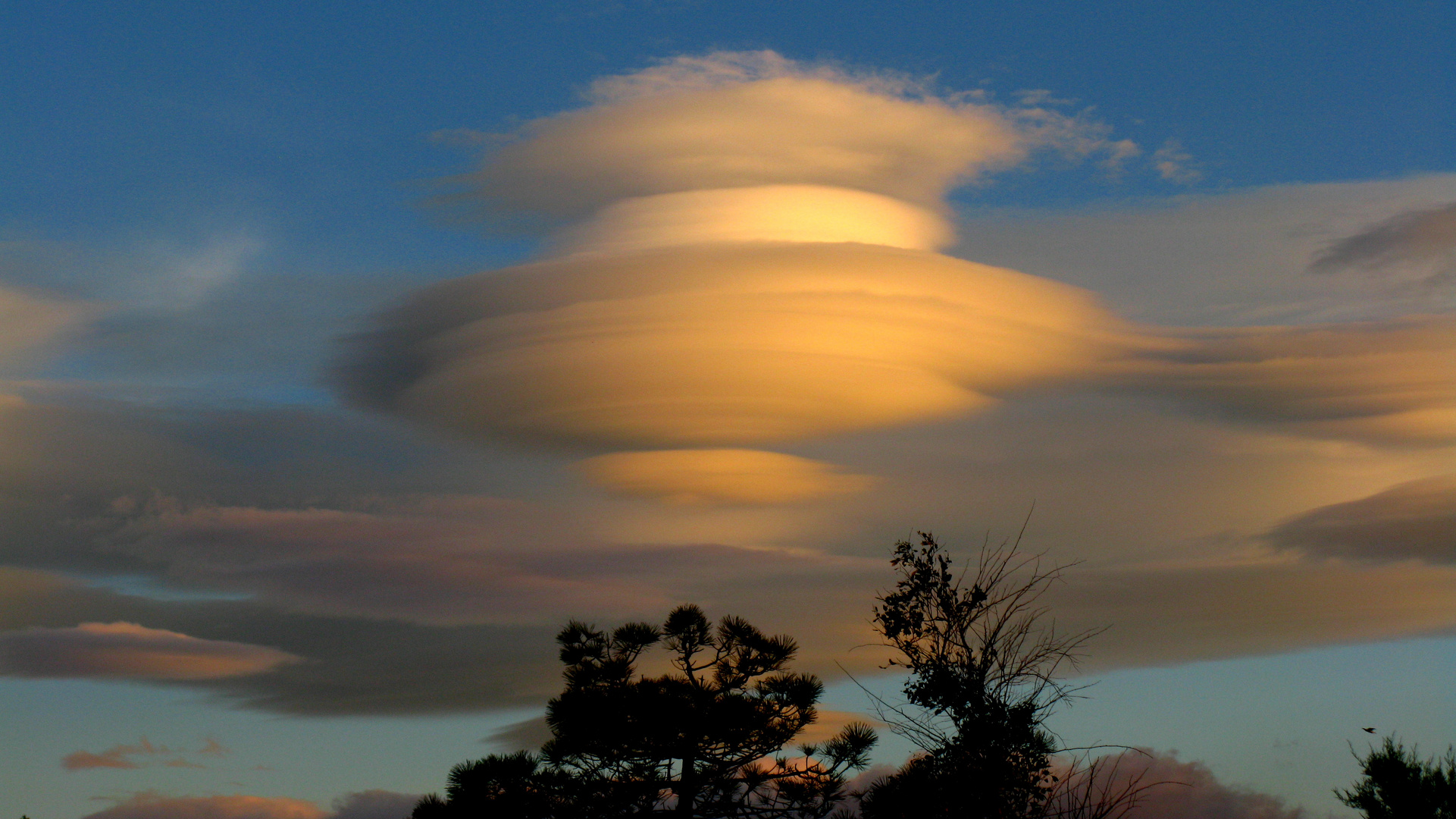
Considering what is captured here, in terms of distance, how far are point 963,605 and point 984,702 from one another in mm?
1966

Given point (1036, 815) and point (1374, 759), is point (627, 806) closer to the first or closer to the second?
point (1036, 815)

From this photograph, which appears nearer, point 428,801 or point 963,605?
point 963,605

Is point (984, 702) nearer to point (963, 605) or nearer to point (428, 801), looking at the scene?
point (963, 605)

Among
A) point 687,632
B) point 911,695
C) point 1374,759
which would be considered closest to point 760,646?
point 687,632

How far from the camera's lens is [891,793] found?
2256 cm

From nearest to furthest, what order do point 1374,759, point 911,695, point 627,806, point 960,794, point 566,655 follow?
1. point 960,794
2. point 911,695
3. point 627,806
4. point 566,655
5. point 1374,759

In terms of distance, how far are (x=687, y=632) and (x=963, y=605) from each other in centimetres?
721

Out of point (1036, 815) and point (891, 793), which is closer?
point (1036, 815)

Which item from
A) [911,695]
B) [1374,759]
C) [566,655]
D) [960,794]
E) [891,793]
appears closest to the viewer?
[960,794]

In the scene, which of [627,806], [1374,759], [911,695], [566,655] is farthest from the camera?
[1374,759]

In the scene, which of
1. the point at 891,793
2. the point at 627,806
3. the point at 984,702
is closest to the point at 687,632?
the point at 627,806

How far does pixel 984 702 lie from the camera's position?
63.6ft

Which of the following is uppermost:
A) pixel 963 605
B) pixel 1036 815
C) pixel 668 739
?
pixel 963 605

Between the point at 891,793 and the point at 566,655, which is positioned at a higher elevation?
the point at 566,655
